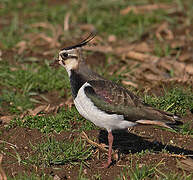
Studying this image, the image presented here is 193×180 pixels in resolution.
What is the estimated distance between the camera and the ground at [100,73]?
5754mm

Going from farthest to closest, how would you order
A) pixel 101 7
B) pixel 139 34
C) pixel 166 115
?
1. pixel 101 7
2. pixel 139 34
3. pixel 166 115

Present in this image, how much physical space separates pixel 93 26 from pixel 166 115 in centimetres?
538

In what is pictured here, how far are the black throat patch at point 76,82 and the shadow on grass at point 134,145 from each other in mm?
845

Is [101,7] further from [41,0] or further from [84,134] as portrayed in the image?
[84,134]

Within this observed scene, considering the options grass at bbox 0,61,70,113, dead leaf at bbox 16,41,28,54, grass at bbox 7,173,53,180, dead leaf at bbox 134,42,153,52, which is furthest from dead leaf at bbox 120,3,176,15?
grass at bbox 7,173,53,180

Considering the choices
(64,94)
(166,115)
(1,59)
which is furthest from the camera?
(1,59)

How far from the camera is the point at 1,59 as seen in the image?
9.02m

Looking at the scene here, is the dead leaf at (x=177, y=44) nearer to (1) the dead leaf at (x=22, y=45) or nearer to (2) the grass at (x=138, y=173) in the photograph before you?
(1) the dead leaf at (x=22, y=45)

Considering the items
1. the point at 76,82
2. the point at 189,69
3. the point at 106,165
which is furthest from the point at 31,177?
the point at 189,69

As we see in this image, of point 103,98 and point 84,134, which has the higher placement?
point 103,98

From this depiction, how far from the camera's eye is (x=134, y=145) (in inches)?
252

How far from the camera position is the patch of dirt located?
5660 mm

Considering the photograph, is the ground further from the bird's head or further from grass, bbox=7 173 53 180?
the bird's head

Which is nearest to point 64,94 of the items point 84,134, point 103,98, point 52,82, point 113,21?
point 52,82
